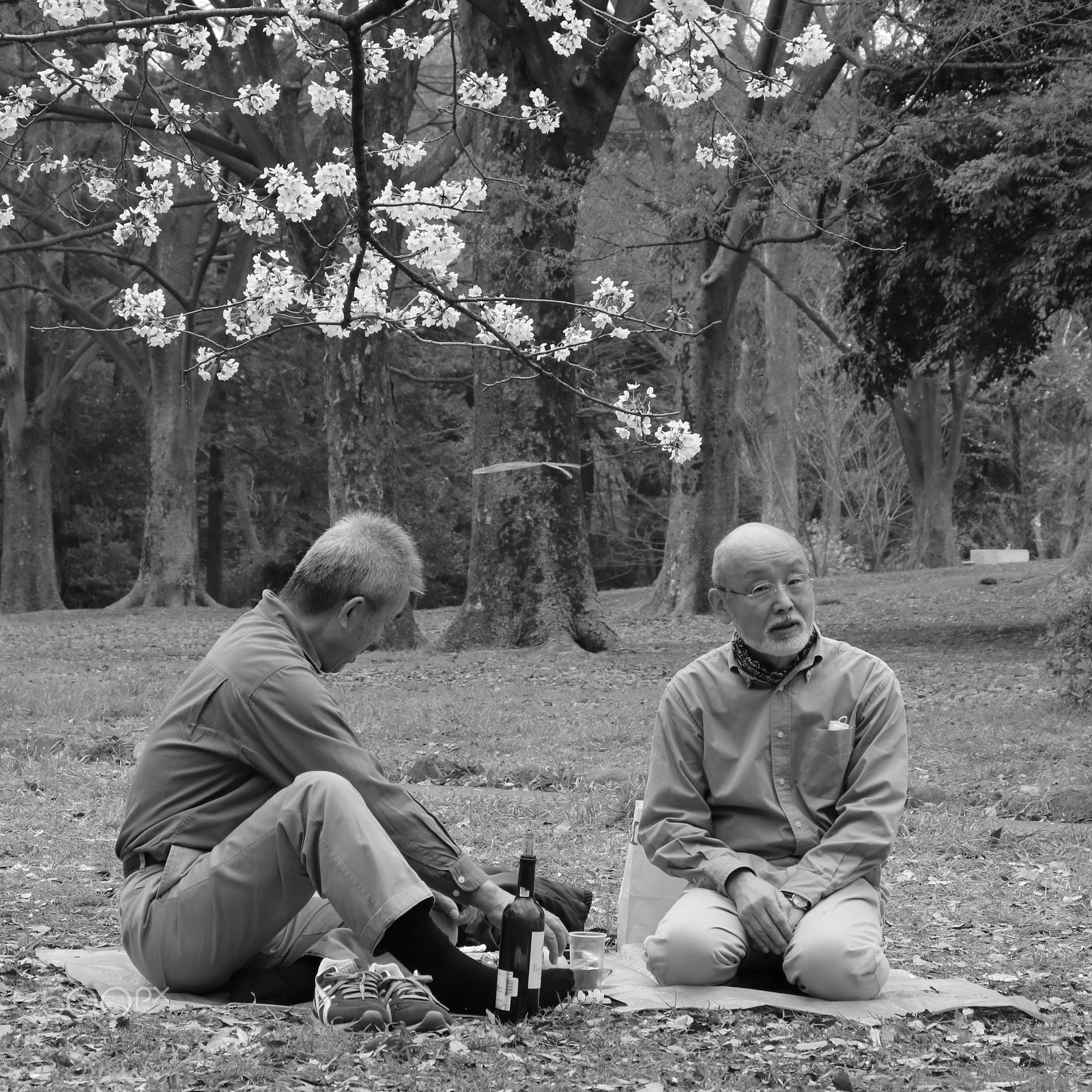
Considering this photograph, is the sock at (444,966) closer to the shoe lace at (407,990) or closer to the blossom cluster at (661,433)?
the shoe lace at (407,990)

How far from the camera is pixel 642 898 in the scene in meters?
4.64

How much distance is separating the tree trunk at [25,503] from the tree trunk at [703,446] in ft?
46.0

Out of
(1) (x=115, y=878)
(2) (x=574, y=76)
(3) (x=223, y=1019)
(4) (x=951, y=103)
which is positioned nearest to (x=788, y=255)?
(4) (x=951, y=103)

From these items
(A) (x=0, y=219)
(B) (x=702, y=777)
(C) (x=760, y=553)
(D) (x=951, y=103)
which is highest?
(D) (x=951, y=103)

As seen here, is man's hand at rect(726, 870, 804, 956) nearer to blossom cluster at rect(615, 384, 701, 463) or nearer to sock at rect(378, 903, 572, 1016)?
sock at rect(378, 903, 572, 1016)

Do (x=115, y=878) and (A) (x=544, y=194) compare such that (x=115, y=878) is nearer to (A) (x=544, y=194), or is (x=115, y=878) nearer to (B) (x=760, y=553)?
(B) (x=760, y=553)

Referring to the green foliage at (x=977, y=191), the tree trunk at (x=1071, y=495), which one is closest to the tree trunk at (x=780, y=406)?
the green foliage at (x=977, y=191)

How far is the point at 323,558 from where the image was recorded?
396cm

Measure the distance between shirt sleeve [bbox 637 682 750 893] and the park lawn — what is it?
45 cm

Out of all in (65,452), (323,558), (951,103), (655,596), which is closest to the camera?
(323,558)

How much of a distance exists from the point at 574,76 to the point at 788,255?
10879 mm

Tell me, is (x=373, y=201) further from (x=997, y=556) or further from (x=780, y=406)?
(x=997, y=556)

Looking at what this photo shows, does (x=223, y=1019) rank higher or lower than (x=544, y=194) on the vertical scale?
lower

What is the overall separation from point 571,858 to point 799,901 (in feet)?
8.26
